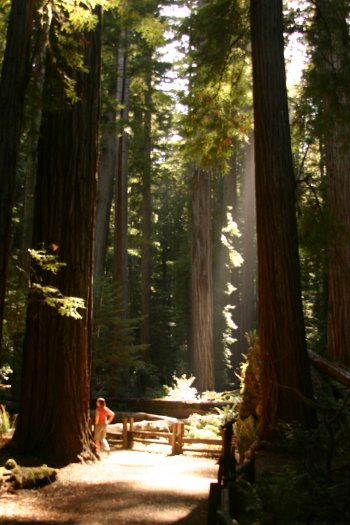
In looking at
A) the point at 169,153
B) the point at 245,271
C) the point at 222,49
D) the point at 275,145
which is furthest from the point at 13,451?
the point at 169,153

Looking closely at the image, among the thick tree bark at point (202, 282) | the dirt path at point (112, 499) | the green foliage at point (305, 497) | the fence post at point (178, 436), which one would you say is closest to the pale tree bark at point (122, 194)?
the thick tree bark at point (202, 282)

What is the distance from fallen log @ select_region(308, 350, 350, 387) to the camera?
32.3 feet

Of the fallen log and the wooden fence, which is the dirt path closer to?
the wooden fence

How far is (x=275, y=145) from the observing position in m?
9.47

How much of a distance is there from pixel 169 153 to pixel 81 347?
32657mm

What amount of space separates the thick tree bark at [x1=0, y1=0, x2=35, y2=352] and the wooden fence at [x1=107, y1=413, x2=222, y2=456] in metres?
7.15

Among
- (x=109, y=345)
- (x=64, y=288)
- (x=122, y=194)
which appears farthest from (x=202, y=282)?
(x=64, y=288)

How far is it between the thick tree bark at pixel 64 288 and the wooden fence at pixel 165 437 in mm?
3584

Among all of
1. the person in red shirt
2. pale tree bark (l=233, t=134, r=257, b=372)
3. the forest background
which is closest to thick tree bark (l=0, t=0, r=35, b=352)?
the forest background

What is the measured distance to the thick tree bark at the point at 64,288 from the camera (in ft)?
26.7

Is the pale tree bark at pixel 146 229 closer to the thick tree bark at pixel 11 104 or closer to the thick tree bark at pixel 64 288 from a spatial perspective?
the thick tree bark at pixel 64 288

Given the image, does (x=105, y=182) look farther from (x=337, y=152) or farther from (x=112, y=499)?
(x=112, y=499)

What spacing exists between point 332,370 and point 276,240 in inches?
116

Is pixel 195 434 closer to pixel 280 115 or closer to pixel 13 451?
pixel 13 451
